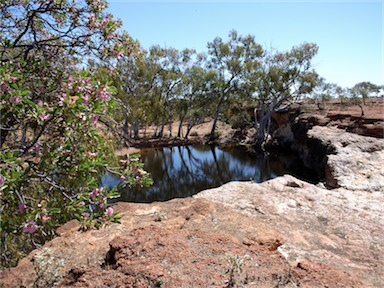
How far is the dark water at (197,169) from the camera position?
1617 centimetres

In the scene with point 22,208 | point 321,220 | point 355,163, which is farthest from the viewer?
point 355,163

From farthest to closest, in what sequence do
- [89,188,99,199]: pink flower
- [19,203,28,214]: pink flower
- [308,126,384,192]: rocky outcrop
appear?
[308,126,384,192]: rocky outcrop → [89,188,99,199]: pink flower → [19,203,28,214]: pink flower

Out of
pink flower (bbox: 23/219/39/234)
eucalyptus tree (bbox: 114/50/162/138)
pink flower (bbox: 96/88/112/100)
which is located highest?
eucalyptus tree (bbox: 114/50/162/138)

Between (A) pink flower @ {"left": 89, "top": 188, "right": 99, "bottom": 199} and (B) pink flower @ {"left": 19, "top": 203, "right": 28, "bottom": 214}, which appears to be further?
(A) pink flower @ {"left": 89, "top": 188, "right": 99, "bottom": 199}

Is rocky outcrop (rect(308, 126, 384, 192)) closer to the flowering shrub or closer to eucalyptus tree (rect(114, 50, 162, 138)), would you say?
the flowering shrub

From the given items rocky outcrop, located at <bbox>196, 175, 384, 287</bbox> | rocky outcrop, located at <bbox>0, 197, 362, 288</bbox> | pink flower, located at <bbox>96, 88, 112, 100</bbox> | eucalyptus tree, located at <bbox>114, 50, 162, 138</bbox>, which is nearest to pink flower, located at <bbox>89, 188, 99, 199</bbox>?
pink flower, located at <bbox>96, 88, 112, 100</bbox>

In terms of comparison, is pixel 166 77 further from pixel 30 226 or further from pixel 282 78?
pixel 30 226

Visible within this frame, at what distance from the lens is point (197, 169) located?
22.8 meters

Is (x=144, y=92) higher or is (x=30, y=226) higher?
(x=144, y=92)

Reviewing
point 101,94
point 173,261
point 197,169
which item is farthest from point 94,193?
point 197,169

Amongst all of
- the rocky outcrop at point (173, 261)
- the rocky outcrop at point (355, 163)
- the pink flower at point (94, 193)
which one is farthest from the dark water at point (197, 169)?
the pink flower at point (94, 193)

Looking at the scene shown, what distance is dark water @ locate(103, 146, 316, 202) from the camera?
16172 millimetres

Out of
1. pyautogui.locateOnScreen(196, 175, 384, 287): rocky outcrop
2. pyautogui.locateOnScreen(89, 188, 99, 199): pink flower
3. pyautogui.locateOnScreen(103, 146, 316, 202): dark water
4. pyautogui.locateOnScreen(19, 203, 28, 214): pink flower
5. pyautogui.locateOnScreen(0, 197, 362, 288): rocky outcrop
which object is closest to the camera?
pyautogui.locateOnScreen(19, 203, 28, 214): pink flower

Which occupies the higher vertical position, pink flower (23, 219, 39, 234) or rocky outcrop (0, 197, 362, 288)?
pink flower (23, 219, 39, 234)
